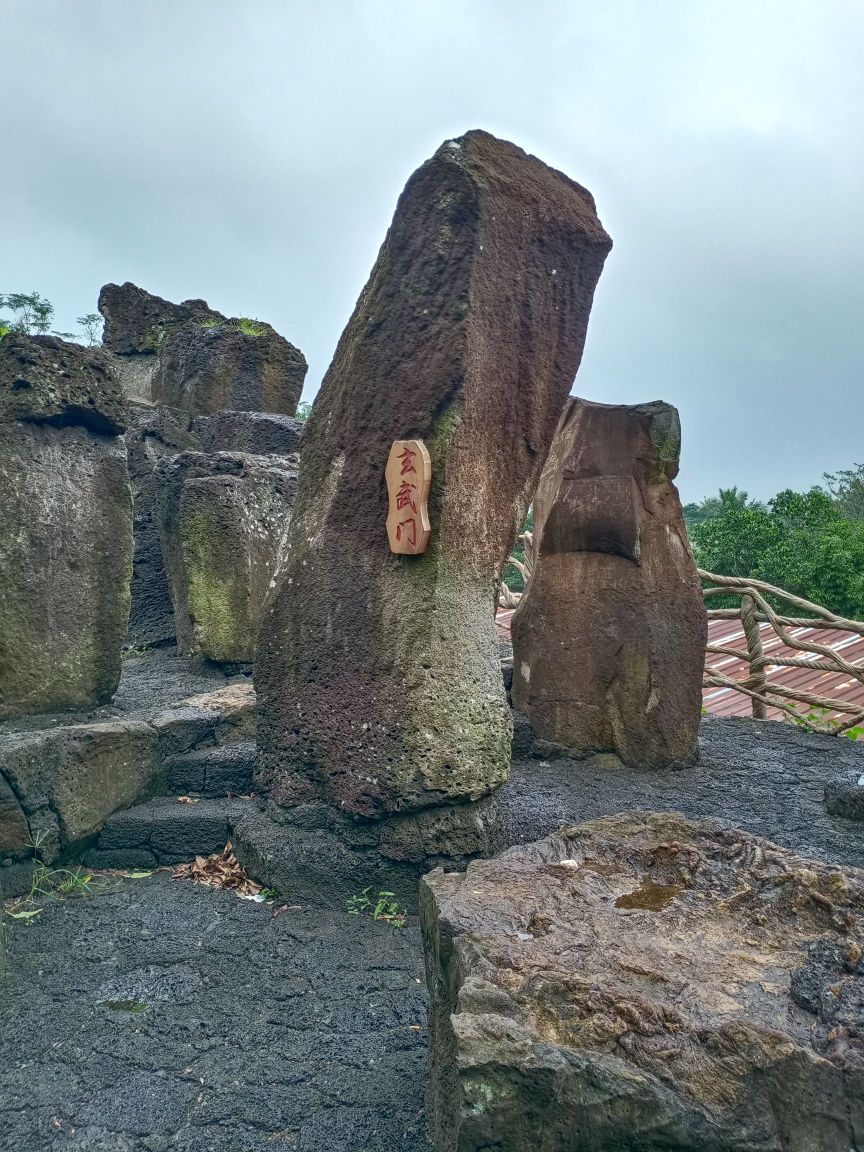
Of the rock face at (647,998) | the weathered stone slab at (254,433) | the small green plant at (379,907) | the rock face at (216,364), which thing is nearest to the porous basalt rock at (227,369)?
the rock face at (216,364)

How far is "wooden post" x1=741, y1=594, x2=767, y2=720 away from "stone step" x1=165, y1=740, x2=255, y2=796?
13.0 ft

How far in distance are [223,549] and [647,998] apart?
3442 mm

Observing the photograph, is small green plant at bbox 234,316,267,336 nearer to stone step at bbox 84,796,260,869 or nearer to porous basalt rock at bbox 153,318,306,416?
porous basalt rock at bbox 153,318,306,416

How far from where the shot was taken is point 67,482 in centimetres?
355

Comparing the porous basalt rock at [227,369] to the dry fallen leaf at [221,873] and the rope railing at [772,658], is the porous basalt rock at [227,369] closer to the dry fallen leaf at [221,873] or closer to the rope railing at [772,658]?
the rope railing at [772,658]

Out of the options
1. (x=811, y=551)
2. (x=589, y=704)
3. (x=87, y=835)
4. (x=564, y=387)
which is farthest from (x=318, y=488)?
(x=811, y=551)

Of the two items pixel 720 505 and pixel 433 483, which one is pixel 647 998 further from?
pixel 720 505

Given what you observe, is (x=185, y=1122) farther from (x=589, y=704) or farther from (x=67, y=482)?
(x=589, y=704)

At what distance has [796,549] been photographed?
14430 millimetres

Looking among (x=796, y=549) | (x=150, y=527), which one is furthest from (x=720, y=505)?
(x=150, y=527)

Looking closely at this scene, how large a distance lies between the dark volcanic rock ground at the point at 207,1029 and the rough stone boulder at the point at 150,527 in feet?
8.13

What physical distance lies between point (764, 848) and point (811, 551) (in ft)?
43.1

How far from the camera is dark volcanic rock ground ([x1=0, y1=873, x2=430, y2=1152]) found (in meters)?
1.87

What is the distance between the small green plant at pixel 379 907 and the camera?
282 cm
